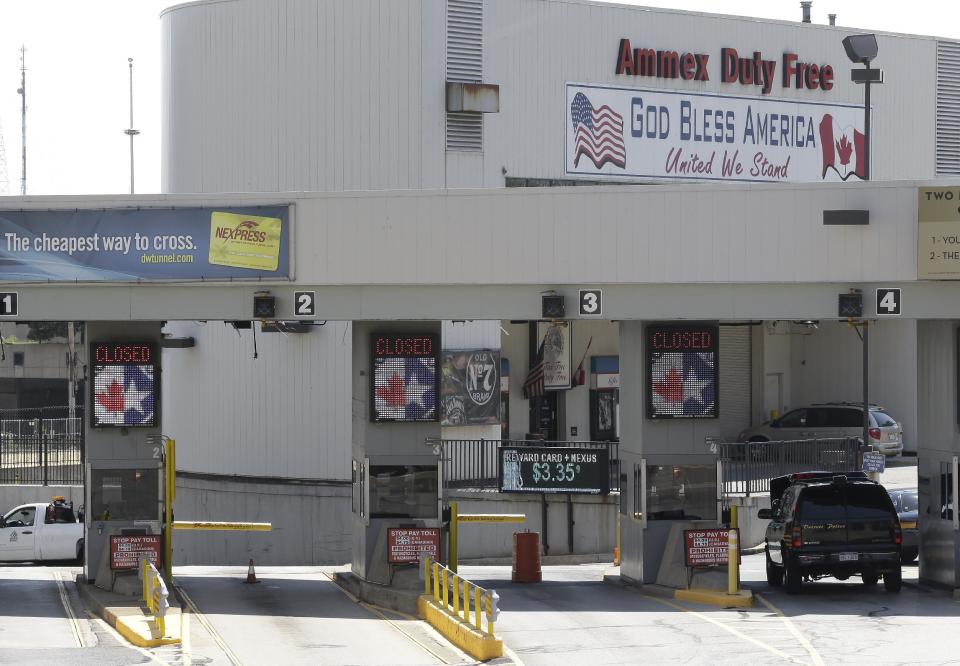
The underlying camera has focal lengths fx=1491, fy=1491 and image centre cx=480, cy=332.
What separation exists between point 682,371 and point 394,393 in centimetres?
484

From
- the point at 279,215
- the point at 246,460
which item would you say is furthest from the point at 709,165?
the point at 279,215

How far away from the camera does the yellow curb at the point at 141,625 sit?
19.4 metres

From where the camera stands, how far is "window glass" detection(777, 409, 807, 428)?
44.7 meters

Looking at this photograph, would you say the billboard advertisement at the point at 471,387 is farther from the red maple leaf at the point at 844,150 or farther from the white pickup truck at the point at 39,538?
the red maple leaf at the point at 844,150

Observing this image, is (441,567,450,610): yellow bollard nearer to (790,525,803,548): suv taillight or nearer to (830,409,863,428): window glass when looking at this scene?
(790,525,803,548): suv taillight

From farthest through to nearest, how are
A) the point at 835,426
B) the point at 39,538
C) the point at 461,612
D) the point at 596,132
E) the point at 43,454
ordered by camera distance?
the point at 43,454 → the point at 835,426 → the point at 596,132 → the point at 39,538 → the point at 461,612

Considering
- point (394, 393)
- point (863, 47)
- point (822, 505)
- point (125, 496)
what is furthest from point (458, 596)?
point (863, 47)

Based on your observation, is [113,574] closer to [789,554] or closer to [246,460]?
[789,554]

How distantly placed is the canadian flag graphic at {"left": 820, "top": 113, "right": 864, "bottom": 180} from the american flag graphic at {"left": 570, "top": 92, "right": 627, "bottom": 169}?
7.23m

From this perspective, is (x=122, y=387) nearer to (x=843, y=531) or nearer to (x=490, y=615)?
(x=490, y=615)

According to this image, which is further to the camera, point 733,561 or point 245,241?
point 245,241

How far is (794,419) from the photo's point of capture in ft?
147

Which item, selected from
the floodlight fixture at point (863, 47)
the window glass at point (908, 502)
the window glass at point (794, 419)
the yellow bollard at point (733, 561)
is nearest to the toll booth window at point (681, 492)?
the yellow bollard at point (733, 561)

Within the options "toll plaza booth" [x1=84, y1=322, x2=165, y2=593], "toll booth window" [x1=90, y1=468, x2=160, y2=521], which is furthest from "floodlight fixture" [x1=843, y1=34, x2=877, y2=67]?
"toll booth window" [x1=90, y1=468, x2=160, y2=521]
